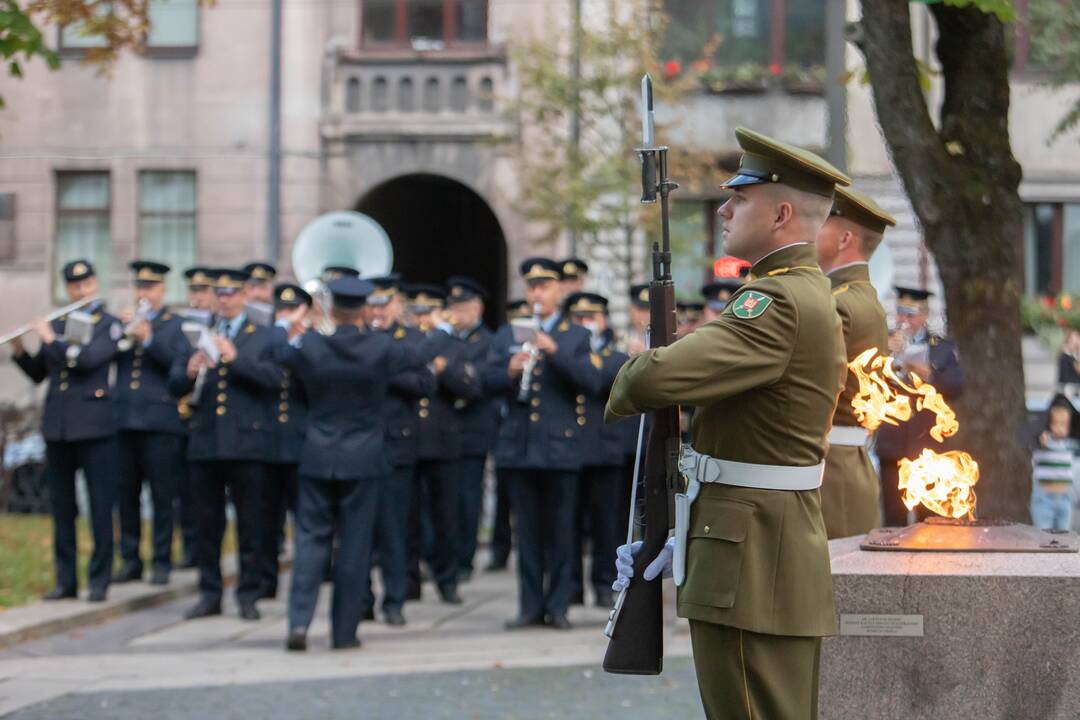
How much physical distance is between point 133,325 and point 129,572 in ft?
6.16

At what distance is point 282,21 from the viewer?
26.0 metres

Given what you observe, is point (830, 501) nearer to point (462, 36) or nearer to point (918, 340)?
point (918, 340)

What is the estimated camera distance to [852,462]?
6.53 metres

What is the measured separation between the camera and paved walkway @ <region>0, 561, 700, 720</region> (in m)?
7.84

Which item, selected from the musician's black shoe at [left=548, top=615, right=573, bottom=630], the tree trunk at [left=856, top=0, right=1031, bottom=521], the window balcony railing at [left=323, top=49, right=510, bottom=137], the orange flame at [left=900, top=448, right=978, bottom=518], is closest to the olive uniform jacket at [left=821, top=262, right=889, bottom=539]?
the orange flame at [left=900, top=448, right=978, bottom=518]

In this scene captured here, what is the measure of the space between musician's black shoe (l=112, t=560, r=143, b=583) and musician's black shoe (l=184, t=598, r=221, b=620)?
1.49 m

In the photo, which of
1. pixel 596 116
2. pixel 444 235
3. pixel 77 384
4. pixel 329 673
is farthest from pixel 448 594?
pixel 444 235

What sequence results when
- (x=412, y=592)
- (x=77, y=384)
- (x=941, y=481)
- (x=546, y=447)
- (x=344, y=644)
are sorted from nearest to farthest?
(x=941, y=481) < (x=344, y=644) < (x=546, y=447) < (x=77, y=384) < (x=412, y=592)

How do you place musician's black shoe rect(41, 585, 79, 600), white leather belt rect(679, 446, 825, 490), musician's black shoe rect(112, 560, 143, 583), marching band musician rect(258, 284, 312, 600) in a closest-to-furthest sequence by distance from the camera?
white leather belt rect(679, 446, 825, 490)
musician's black shoe rect(41, 585, 79, 600)
marching band musician rect(258, 284, 312, 600)
musician's black shoe rect(112, 560, 143, 583)

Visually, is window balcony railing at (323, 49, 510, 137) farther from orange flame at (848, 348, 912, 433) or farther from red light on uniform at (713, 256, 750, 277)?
orange flame at (848, 348, 912, 433)

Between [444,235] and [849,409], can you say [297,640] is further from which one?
[444,235]

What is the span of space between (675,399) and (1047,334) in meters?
21.6

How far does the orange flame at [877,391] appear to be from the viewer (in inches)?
233

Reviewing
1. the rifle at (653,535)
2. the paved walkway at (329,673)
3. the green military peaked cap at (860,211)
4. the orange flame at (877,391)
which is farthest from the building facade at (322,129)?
the rifle at (653,535)
